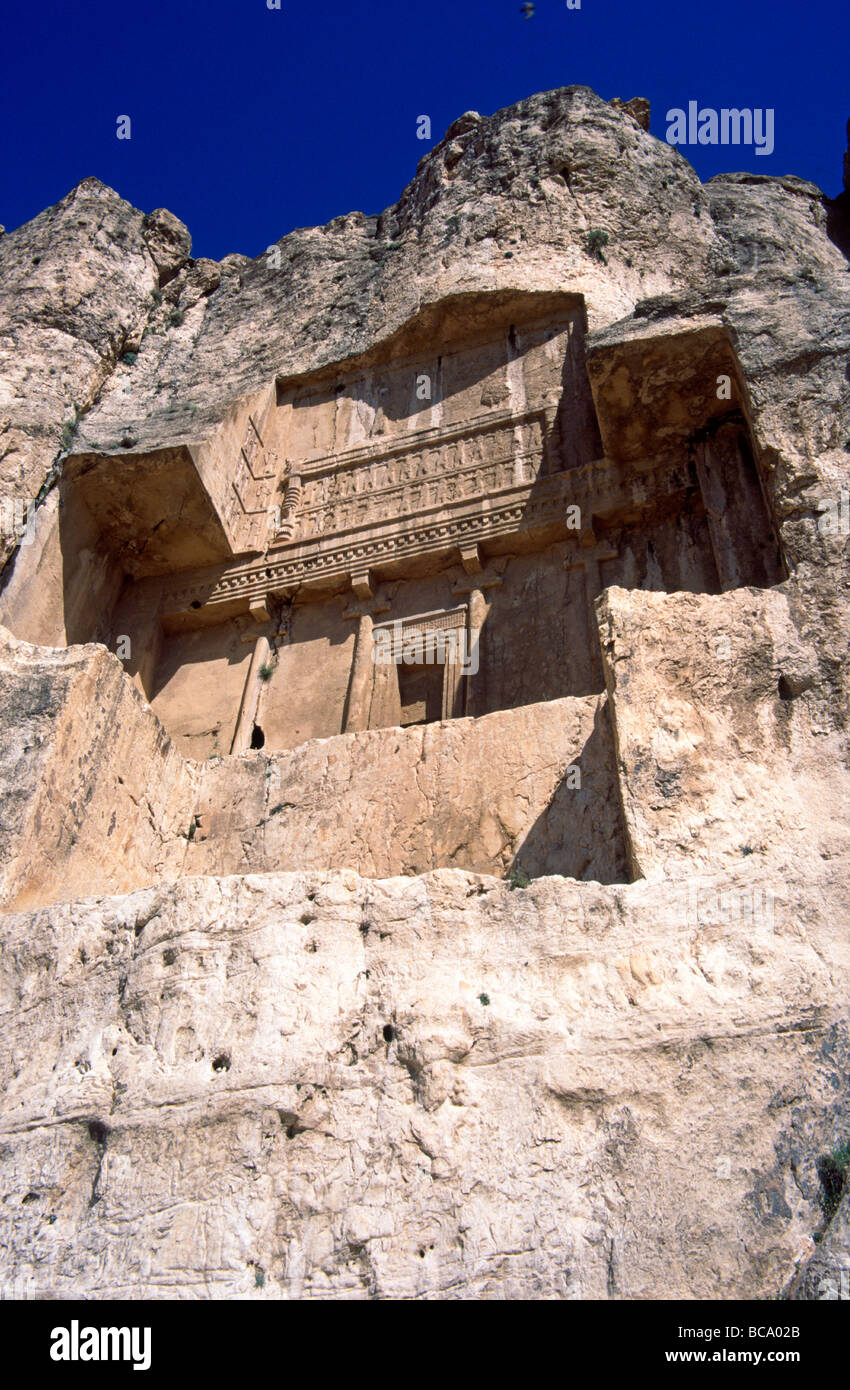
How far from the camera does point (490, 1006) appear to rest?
4.19m

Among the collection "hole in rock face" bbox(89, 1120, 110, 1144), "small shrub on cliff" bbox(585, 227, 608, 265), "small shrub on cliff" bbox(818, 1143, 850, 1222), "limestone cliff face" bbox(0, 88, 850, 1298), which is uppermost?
"small shrub on cliff" bbox(585, 227, 608, 265)

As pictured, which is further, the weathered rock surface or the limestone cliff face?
the limestone cliff face

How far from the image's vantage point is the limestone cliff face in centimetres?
376

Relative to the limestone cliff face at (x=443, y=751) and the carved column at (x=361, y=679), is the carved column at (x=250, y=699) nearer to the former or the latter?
the limestone cliff face at (x=443, y=751)

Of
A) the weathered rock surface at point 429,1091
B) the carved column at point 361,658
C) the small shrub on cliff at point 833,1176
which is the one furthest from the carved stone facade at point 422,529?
the small shrub on cliff at point 833,1176

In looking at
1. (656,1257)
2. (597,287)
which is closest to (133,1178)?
(656,1257)

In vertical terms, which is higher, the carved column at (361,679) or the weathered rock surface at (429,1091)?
the carved column at (361,679)

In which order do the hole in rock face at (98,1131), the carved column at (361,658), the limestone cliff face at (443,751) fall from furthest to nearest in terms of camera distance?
the carved column at (361,658) → the hole in rock face at (98,1131) → the limestone cliff face at (443,751)

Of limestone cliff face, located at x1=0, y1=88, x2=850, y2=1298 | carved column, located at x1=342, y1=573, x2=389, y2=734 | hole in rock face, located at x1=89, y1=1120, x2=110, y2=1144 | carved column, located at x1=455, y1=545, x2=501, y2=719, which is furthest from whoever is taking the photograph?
carved column, located at x1=342, y1=573, x2=389, y2=734

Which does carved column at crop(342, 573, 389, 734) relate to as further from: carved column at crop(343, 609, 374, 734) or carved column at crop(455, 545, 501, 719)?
carved column at crop(455, 545, 501, 719)

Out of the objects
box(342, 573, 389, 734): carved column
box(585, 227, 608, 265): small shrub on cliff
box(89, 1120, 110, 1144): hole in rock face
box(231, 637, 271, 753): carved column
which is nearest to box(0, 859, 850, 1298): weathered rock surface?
box(89, 1120, 110, 1144): hole in rock face

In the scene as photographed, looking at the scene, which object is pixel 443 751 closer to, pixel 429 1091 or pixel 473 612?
pixel 473 612

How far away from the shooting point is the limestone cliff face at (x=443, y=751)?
148 inches

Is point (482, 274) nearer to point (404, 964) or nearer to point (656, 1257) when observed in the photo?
point (404, 964)
